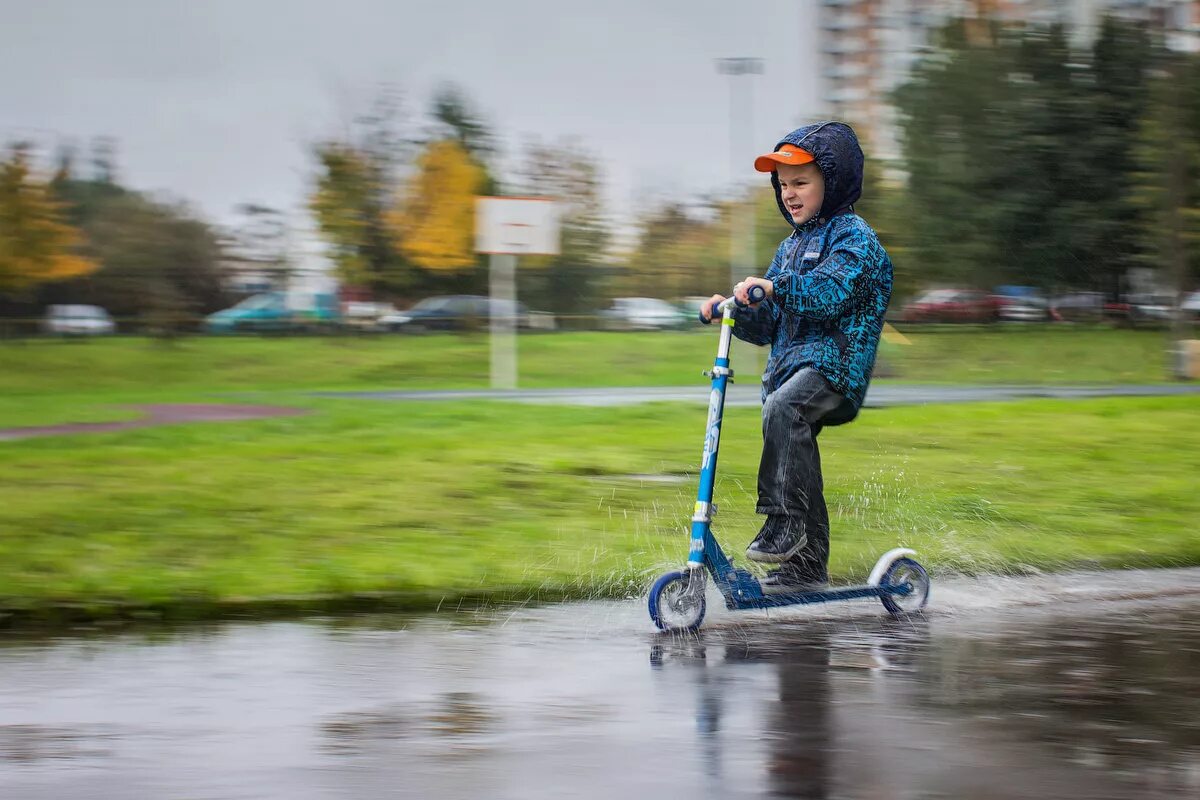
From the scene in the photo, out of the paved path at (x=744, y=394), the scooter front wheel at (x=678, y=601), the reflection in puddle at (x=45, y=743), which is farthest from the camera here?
the paved path at (x=744, y=394)

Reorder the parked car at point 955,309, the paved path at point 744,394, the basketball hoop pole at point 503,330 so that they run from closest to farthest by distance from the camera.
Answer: the paved path at point 744,394, the basketball hoop pole at point 503,330, the parked car at point 955,309

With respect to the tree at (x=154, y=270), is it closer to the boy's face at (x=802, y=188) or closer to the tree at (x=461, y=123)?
the tree at (x=461, y=123)

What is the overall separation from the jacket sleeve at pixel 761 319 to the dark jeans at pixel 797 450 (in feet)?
1.05

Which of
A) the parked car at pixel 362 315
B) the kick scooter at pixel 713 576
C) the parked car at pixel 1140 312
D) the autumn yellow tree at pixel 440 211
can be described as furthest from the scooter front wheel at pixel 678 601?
the parked car at pixel 1140 312

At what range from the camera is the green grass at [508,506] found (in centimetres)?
662

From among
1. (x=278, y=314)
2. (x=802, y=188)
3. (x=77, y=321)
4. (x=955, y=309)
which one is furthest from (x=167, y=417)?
(x=955, y=309)

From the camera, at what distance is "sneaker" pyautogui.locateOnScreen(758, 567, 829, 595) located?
18.6 ft

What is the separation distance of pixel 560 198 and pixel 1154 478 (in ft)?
115

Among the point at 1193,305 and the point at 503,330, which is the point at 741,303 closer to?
the point at 503,330

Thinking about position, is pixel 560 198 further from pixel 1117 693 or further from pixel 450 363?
pixel 1117 693

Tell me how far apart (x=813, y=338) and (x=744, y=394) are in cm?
1530

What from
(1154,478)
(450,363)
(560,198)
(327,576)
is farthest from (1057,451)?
(560,198)

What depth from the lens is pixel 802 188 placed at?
582cm

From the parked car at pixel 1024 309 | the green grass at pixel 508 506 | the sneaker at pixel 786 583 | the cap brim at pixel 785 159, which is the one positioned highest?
the cap brim at pixel 785 159
